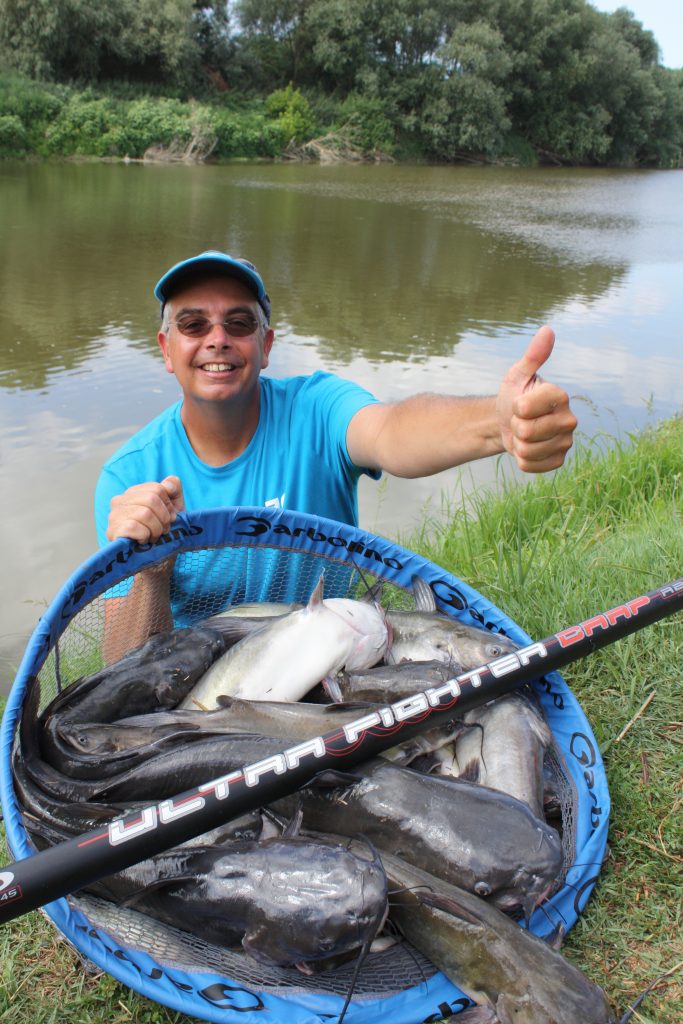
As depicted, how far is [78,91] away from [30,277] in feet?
96.0

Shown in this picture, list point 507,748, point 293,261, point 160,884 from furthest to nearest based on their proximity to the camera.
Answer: point 293,261, point 507,748, point 160,884

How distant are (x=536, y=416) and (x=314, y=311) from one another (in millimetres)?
9956

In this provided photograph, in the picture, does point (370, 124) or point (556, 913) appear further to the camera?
point (370, 124)

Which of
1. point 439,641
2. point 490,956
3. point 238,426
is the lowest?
point 490,956

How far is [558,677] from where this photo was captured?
215 centimetres

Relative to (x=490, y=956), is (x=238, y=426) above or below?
above

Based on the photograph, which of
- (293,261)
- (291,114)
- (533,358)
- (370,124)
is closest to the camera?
(533,358)

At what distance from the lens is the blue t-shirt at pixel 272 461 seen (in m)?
2.92

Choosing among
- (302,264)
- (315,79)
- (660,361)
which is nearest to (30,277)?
(302,264)

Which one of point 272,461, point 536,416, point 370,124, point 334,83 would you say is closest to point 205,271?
point 272,461

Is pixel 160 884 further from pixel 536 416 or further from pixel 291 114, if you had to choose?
pixel 291 114

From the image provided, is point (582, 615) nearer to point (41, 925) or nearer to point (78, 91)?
point (41, 925)

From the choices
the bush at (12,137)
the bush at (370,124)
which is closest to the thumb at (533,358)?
the bush at (12,137)

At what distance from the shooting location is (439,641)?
2217 millimetres
